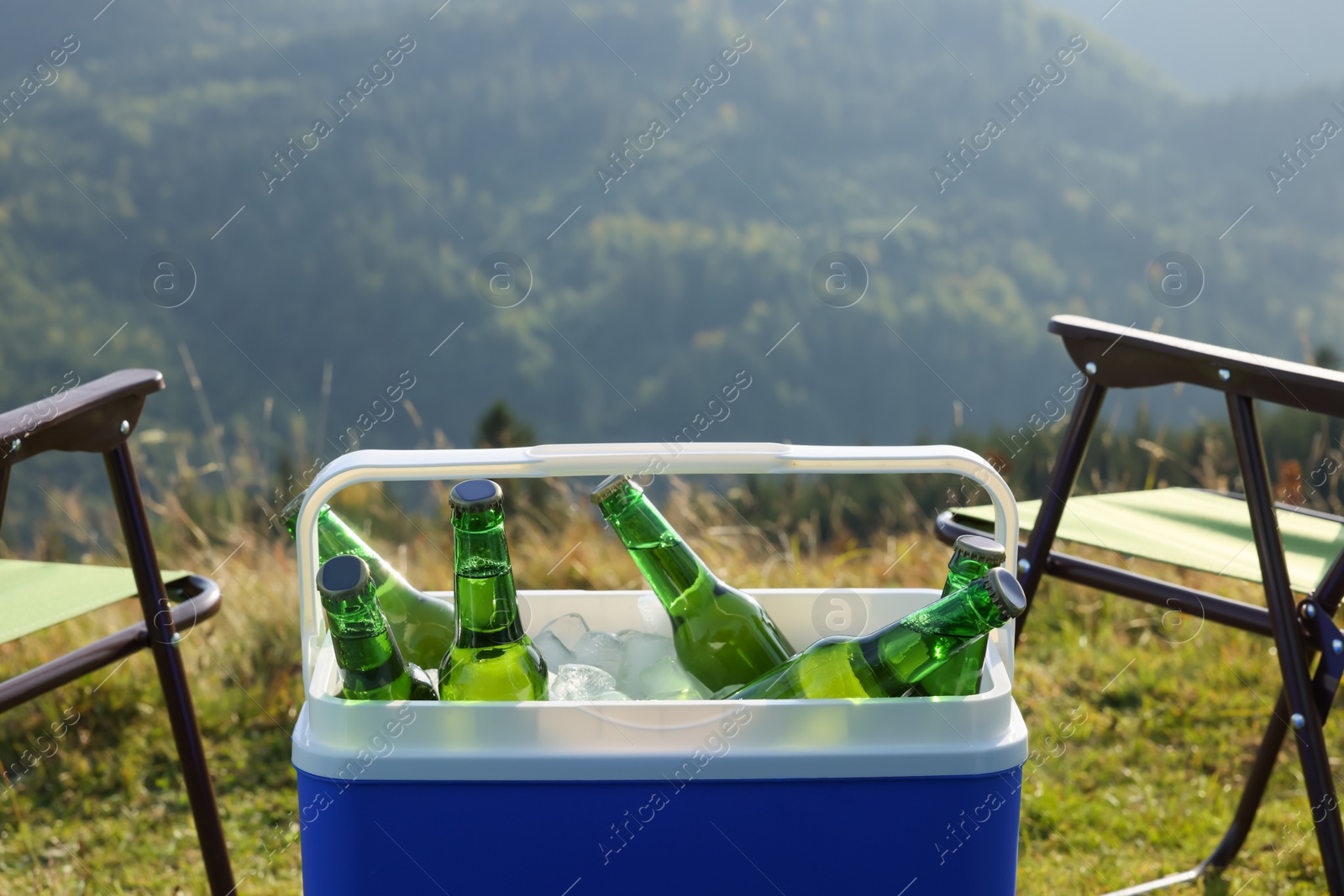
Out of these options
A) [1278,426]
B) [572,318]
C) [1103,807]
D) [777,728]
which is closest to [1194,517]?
[1103,807]

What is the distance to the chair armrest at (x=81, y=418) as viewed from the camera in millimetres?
1168

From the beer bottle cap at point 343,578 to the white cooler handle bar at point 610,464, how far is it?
89 millimetres

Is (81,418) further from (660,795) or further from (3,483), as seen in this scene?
(660,795)

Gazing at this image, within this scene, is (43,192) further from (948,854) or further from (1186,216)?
(948,854)

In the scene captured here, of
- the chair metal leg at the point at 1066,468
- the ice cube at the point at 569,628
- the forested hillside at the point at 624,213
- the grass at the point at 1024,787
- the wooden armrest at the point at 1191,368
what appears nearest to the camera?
the ice cube at the point at 569,628

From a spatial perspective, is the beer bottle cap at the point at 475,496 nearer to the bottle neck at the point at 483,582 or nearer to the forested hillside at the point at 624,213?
the bottle neck at the point at 483,582

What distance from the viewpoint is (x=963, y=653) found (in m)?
0.90

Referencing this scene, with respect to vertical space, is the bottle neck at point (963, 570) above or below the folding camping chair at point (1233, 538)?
above

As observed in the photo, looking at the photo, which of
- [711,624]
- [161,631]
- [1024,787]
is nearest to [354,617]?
[711,624]

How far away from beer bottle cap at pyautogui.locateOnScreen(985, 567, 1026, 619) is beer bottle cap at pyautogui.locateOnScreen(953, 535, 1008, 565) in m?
0.05

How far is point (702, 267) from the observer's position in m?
33.2

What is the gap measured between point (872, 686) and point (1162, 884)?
3.88 ft

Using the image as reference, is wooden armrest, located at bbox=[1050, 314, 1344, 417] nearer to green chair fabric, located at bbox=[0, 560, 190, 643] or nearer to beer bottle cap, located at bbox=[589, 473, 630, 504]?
beer bottle cap, located at bbox=[589, 473, 630, 504]

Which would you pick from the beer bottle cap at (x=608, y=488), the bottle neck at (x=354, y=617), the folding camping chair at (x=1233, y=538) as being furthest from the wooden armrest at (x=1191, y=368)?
the bottle neck at (x=354, y=617)
